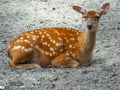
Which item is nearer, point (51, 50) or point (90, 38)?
point (90, 38)

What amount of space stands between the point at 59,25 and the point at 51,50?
9.31ft

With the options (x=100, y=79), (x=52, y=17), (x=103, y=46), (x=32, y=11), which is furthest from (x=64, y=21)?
(x=100, y=79)

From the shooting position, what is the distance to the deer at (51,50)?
8.05m

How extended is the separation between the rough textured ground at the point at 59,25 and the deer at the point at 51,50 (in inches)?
8.1

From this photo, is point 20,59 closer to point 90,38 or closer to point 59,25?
point 90,38

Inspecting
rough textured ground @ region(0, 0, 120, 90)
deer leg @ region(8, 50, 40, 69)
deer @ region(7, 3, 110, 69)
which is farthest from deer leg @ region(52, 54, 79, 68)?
deer leg @ region(8, 50, 40, 69)

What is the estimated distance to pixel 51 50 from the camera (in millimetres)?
8148

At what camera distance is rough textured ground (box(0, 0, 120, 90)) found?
7090 mm

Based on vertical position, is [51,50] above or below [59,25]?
above

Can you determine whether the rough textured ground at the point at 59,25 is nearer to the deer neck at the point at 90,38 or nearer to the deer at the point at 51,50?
the deer at the point at 51,50

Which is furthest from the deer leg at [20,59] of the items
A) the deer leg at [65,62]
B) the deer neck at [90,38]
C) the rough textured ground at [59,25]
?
the deer neck at [90,38]

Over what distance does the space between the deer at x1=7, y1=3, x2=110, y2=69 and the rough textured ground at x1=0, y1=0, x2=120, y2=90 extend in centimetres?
20

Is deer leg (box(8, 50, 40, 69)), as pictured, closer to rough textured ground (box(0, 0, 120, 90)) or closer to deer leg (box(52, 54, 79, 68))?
rough textured ground (box(0, 0, 120, 90))

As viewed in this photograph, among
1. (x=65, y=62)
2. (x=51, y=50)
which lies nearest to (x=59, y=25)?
(x=51, y=50)
